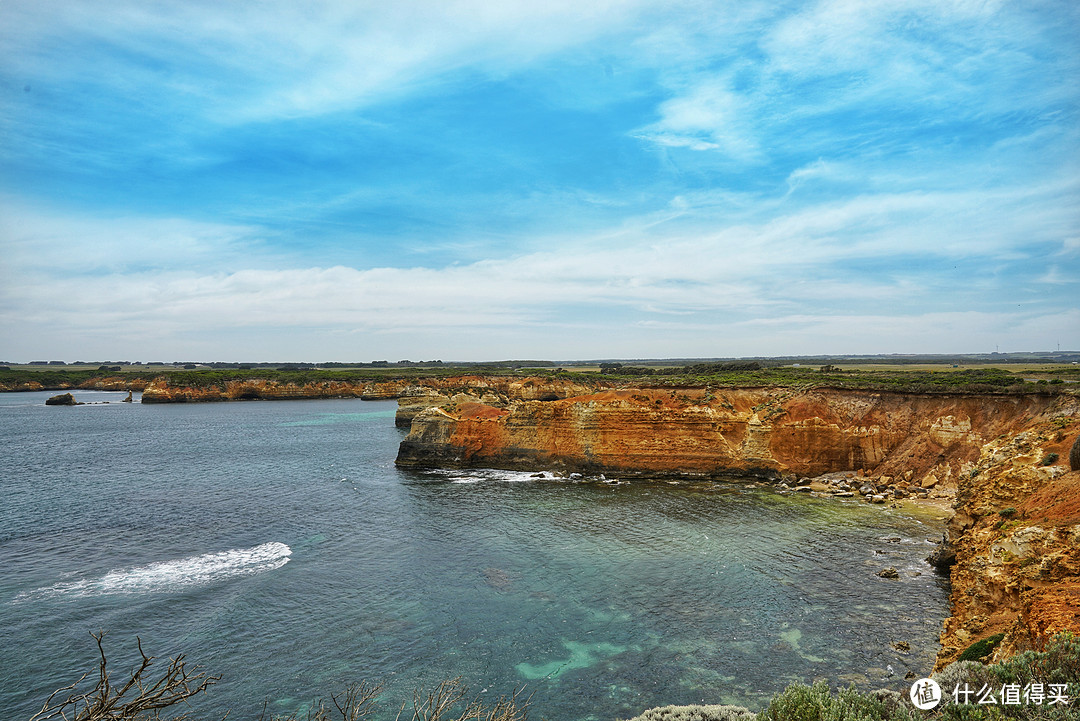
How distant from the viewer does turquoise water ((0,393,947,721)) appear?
15.7m

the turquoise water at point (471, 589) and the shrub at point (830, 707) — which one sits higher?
the shrub at point (830, 707)

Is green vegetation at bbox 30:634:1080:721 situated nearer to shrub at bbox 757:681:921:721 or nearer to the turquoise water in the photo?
shrub at bbox 757:681:921:721

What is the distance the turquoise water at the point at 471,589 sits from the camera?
1566cm

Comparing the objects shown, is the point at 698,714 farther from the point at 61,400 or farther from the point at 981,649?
the point at 61,400

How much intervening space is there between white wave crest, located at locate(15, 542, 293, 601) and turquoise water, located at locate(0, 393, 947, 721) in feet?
0.37

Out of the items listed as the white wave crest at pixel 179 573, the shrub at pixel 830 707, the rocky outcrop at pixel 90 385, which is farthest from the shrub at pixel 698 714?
the rocky outcrop at pixel 90 385

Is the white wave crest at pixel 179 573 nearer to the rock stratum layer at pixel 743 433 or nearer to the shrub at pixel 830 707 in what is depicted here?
the shrub at pixel 830 707

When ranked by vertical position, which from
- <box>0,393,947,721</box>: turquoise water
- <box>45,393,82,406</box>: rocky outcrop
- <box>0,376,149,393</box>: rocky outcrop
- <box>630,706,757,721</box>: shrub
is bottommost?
<box>0,393,947,721</box>: turquoise water

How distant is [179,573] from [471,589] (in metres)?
12.5

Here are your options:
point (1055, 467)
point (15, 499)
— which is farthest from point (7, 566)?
point (1055, 467)

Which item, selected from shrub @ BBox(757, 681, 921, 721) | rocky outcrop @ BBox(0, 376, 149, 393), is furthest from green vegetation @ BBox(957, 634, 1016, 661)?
rocky outcrop @ BBox(0, 376, 149, 393)

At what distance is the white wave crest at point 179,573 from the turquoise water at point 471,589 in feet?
0.37


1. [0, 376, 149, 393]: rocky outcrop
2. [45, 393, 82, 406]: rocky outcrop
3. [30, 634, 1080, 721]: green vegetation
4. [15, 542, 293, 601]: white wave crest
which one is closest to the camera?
[30, 634, 1080, 721]: green vegetation

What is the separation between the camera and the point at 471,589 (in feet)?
70.5
